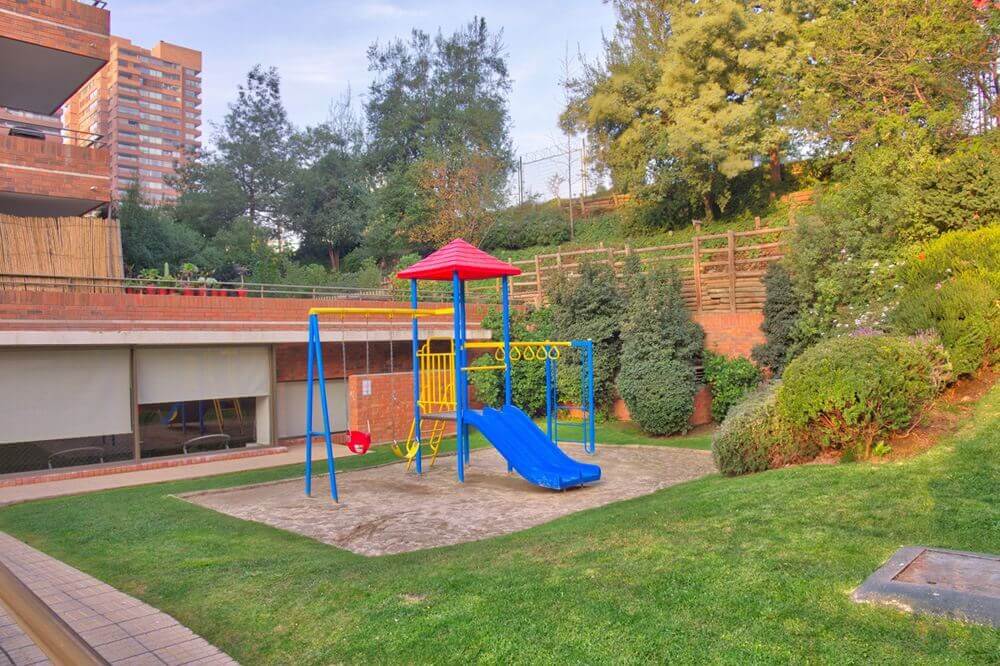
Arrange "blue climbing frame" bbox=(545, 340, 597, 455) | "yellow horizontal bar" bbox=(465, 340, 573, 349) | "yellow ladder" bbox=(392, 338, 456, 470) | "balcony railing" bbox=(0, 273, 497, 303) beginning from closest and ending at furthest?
1. "yellow horizontal bar" bbox=(465, 340, 573, 349)
2. "yellow ladder" bbox=(392, 338, 456, 470)
3. "balcony railing" bbox=(0, 273, 497, 303)
4. "blue climbing frame" bbox=(545, 340, 597, 455)

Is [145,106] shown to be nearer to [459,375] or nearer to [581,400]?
[581,400]

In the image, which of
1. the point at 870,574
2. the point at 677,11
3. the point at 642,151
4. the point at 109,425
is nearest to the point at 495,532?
the point at 870,574

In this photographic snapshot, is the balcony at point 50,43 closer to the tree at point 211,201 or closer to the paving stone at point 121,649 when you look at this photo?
the tree at point 211,201

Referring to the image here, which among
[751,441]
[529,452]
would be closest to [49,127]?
[529,452]

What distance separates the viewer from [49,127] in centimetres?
1645

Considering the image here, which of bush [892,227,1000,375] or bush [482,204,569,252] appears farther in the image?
bush [482,204,569,252]

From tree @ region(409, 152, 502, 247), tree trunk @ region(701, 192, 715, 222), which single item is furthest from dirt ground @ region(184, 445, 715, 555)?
tree @ region(409, 152, 502, 247)

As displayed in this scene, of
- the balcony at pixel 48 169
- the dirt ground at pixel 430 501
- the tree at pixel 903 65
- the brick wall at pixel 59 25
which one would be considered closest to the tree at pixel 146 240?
the balcony at pixel 48 169

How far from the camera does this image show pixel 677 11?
92.6 feet

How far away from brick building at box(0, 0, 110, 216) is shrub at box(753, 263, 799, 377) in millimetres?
14875

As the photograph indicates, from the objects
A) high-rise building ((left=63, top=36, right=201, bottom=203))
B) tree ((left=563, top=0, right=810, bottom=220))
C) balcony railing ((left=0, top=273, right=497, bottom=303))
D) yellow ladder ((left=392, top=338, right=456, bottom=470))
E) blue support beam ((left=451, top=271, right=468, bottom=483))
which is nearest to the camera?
blue support beam ((left=451, top=271, right=468, bottom=483))

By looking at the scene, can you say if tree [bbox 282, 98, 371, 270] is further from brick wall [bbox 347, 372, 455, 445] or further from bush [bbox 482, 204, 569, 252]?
Answer: brick wall [bbox 347, 372, 455, 445]

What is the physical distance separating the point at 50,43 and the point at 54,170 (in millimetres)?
2700

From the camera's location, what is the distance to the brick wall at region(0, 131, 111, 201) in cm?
1541
